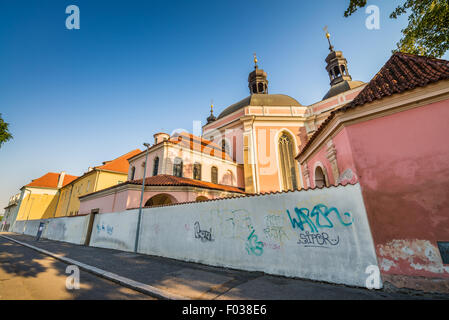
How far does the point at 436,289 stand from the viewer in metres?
3.83

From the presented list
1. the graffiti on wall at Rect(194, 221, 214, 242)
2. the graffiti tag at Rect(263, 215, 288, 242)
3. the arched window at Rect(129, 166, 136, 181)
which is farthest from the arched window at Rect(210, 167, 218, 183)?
the graffiti tag at Rect(263, 215, 288, 242)

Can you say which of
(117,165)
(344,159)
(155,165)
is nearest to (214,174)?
(155,165)

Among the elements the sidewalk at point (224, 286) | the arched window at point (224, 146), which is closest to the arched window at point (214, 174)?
the arched window at point (224, 146)

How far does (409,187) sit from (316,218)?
220 centimetres

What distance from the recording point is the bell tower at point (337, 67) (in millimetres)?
26703

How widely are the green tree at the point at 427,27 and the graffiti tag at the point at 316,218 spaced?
9199 millimetres

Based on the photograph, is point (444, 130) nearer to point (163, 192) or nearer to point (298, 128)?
point (163, 192)

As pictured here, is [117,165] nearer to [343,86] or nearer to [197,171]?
[197,171]

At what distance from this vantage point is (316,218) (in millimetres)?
4992

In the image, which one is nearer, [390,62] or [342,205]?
[342,205]

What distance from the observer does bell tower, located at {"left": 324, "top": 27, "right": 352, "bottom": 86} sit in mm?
26703

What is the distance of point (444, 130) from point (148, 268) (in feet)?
29.7

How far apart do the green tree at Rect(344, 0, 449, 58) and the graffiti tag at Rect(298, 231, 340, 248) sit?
32.1ft
